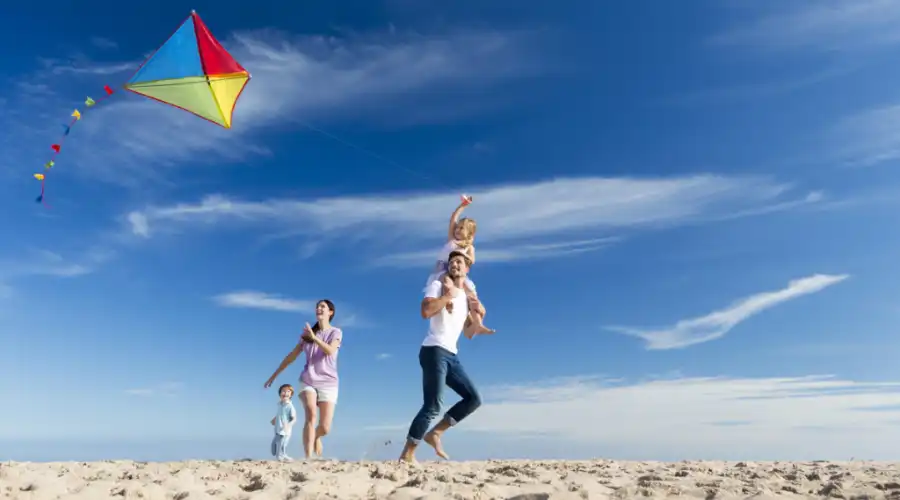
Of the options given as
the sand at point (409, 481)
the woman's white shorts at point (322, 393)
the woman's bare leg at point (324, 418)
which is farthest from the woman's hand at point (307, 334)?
the sand at point (409, 481)

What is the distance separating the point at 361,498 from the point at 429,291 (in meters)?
2.41

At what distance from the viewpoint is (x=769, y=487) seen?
668 centimetres

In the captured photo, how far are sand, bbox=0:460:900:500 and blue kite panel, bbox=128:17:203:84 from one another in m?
5.83

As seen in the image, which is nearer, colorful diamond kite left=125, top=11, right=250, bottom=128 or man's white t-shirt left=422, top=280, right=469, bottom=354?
man's white t-shirt left=422, top=280, right=469, bottom=354

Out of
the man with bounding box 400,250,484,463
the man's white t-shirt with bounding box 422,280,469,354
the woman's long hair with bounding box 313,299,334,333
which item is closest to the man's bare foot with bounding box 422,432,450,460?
the man with bounding box 400,250,484,463

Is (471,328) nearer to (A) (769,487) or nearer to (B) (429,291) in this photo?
(B) (429,291)

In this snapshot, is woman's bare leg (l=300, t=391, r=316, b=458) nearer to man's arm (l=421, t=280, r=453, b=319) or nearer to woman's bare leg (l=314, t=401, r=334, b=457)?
woman's bare leg (l=314, t=401, r=334, b=457)

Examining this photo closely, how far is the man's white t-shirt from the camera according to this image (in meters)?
7.36

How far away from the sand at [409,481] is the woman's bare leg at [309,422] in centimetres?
76

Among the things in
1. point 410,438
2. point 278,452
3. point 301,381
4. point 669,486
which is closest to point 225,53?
point 301,381

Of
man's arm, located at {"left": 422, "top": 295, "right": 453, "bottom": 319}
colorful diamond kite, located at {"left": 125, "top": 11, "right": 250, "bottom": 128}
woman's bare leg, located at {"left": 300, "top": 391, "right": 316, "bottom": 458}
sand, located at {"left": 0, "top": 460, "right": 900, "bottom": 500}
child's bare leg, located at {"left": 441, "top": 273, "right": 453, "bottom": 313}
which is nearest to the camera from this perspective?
sand, located at {"left": 0, "top": 460, "right": 900, "bottom": 500}

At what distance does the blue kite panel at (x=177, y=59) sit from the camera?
10477 mm

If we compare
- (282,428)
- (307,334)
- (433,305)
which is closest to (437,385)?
(433,305)

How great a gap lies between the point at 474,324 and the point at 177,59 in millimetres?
6346
